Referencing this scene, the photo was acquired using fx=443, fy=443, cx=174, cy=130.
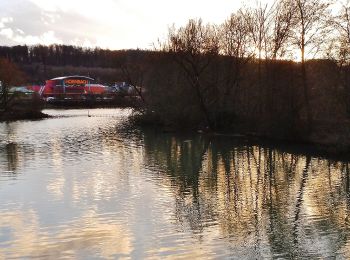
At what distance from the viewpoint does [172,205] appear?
→ 16.2m

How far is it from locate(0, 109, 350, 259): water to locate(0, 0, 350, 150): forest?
259 inches

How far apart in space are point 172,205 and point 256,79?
27.5 metres

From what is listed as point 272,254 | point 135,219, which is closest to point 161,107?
point 135,219

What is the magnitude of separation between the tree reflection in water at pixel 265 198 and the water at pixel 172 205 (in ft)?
0.12

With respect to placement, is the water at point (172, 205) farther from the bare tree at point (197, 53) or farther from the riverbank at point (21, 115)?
the riverbank at point (21, 115)

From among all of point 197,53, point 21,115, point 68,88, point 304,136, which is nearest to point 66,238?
point 304,136

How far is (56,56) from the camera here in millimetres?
196750

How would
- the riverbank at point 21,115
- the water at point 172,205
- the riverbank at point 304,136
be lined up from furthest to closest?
1. the riverbank at point 21,115
2. the riverbank at point 304,136
3. the water at point 172,205

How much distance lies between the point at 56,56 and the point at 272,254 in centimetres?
19666

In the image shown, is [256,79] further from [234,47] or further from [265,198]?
[265,198]

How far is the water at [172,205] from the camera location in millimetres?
11883

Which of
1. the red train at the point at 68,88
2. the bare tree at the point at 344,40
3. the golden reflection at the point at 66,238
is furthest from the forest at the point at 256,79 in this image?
the red train at the point at 68,88

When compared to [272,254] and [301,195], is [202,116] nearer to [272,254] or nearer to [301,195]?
[301,195]

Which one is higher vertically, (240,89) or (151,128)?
(240,89)
